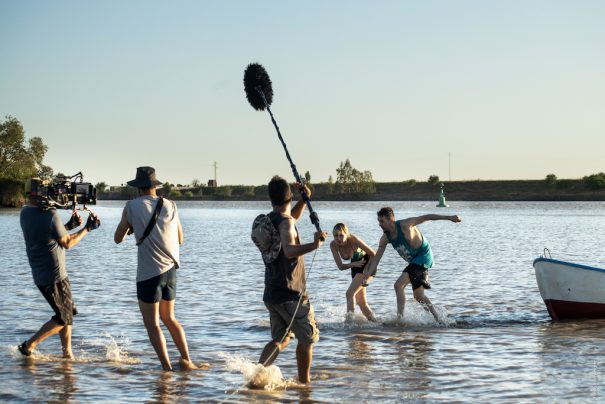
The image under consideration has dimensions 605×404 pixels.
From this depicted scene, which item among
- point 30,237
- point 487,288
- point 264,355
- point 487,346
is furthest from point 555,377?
point 487,288

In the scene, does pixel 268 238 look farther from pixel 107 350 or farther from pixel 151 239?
pixel 107 350

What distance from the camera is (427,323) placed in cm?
1473

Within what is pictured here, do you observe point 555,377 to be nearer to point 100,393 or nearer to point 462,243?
point 100,393

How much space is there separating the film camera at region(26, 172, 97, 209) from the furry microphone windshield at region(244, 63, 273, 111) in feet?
7.05

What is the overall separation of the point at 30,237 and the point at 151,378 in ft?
7.13

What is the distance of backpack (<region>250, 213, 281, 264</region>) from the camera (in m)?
9.01

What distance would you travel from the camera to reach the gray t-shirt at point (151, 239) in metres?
9.65

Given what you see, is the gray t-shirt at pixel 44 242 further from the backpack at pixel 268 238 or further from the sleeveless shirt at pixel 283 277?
the sleeveless shirt at pixel 283 277

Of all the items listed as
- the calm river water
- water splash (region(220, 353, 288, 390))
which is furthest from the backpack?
the calm river water

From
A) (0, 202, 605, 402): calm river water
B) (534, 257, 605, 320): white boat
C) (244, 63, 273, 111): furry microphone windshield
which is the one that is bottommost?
(0, 202, 605, 402): calm river water

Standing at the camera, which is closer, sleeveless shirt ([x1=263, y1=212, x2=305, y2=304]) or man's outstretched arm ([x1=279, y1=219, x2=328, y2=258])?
man's outstretched arm ([x1=279, y1=219, x2=328, y2=258])

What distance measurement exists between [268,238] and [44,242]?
3042 millimetres

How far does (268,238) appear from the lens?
901cm

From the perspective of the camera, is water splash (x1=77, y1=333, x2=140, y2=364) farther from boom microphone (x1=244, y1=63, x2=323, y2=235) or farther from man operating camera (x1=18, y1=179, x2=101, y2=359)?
boom microphone (x1=244, y1=63, x2=323, y2=235)
